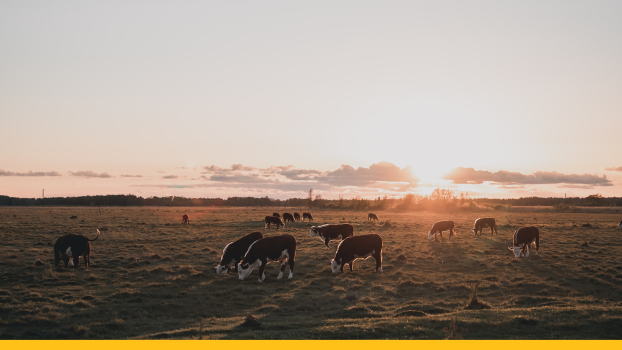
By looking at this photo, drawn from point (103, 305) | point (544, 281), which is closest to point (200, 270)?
point (103, 305)

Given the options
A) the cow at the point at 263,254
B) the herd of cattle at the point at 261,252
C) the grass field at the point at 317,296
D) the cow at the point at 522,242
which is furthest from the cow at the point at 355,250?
the cow at the point at 522,242

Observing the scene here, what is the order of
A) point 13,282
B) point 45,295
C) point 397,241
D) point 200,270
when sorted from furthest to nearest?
point 397,241
point 200,270
point 13,282
point 45,295

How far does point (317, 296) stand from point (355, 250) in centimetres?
515

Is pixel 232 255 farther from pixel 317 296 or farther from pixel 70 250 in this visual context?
pixel 70 250

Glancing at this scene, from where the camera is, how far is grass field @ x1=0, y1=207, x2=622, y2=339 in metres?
9.55

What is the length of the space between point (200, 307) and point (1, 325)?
5.34 metres

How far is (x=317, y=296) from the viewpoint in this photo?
14508 mm

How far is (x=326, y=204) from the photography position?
111 meters

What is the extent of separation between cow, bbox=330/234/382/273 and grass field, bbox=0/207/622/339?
23.6 inches

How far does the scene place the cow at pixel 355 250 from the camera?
62.3 feet

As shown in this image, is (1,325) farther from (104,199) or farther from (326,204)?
(104,199)

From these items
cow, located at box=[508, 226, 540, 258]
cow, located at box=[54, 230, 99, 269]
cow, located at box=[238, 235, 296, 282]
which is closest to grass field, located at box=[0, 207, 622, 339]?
cow, located at box=[238, 235, 296, 282]

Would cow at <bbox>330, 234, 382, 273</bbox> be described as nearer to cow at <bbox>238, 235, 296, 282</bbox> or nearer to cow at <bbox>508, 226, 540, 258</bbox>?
cow at <bbox>238, 235, 296, 282</bbox>

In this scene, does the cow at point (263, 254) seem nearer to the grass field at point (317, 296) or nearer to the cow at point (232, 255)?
the grass field at point (317, 296)
